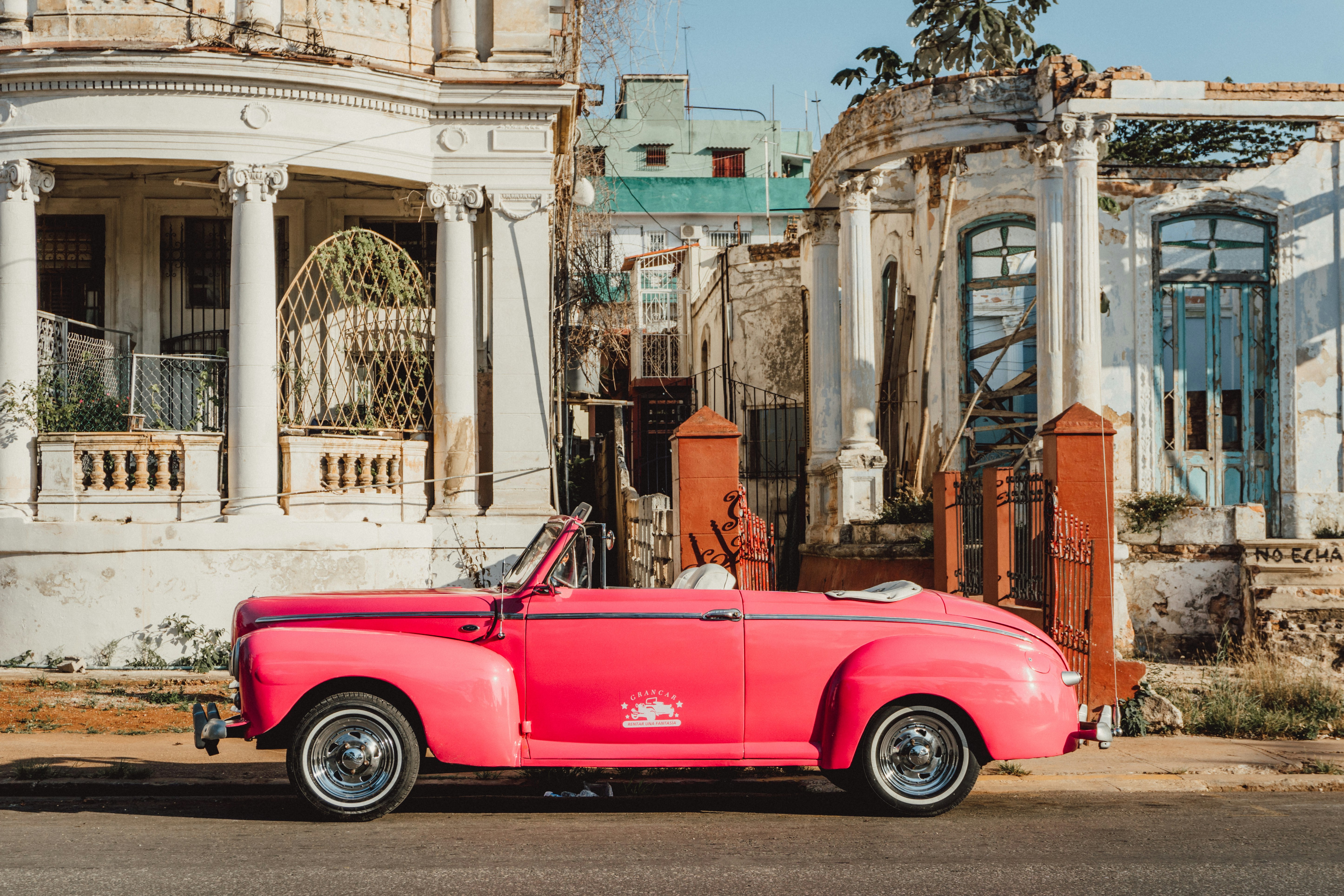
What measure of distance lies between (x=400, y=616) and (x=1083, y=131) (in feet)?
31.5

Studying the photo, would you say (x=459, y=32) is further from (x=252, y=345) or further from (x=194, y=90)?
(x=252, y=345)

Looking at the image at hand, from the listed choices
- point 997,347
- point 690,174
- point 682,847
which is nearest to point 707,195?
point 690,174

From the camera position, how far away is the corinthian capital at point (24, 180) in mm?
13883

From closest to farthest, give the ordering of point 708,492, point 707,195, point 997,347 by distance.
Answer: point 708,492 < point 997,347 < point 707,195

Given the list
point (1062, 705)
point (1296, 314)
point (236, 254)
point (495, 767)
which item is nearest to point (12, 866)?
point (495, 767)

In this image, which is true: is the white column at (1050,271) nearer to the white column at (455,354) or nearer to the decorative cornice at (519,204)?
the decorative cornice at (519,204)

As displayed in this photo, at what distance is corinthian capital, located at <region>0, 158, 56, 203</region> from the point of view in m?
13.9

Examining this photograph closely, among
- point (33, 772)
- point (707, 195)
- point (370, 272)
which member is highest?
point (707, 195)

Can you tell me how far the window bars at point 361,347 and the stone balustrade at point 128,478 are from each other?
1068 mm

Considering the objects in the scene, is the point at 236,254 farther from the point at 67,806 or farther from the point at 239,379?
the point at 67,806

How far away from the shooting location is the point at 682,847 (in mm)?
6238

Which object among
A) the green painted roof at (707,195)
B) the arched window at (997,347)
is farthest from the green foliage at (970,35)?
the green painted roof at (707,195)

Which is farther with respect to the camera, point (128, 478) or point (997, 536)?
point (128, 478)

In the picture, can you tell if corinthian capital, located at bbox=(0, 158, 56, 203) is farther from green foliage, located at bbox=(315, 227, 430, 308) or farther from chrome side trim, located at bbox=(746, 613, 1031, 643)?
chrome side trim, located at bbox=(746, 613, 1031, 643)
